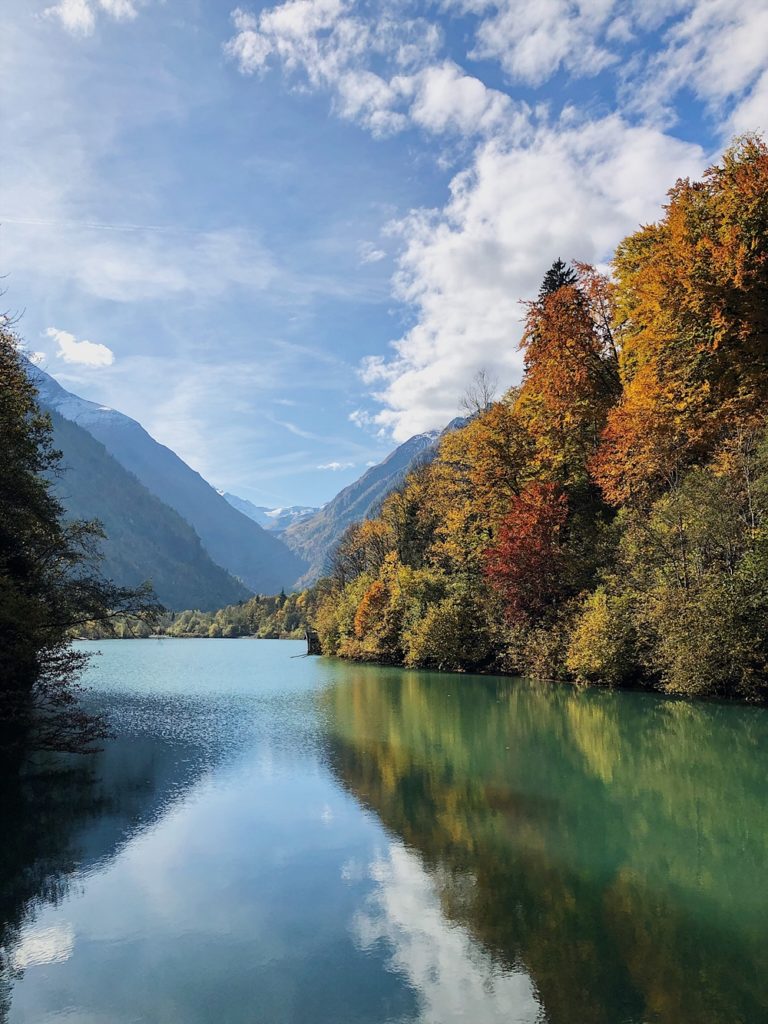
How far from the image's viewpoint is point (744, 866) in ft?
28.7

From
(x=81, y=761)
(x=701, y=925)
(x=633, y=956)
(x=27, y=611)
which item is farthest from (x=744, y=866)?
(x=81, y=761)

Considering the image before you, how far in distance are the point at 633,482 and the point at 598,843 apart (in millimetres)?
21947

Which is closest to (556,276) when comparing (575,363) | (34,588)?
(575,363)

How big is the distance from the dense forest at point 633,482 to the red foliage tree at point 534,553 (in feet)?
0.36

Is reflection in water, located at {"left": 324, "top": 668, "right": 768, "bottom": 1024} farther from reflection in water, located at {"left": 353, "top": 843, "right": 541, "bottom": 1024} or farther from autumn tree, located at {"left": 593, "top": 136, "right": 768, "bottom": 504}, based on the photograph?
autumn tree, located at {"left": 593, "top": 136, "right": 768, "bottom": 504}

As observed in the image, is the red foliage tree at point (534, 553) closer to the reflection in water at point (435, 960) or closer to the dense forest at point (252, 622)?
the reflection in water at point (435, 960)

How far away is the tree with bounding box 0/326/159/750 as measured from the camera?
14.3 m

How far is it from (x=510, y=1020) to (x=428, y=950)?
1456 millimetres

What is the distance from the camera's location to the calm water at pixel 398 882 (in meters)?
5.88

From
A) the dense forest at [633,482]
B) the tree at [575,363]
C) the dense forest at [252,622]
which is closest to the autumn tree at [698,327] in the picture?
the dense forest at [633,482]

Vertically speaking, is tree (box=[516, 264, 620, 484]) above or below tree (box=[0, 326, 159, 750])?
above

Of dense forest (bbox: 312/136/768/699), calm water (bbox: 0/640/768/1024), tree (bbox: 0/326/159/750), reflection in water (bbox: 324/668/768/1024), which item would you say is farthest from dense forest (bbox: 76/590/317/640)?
calm water (bbox: 0/640/768/1024)

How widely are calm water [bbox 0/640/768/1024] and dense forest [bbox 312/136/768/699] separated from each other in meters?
6.85

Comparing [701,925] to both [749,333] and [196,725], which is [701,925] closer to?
[196,725]
